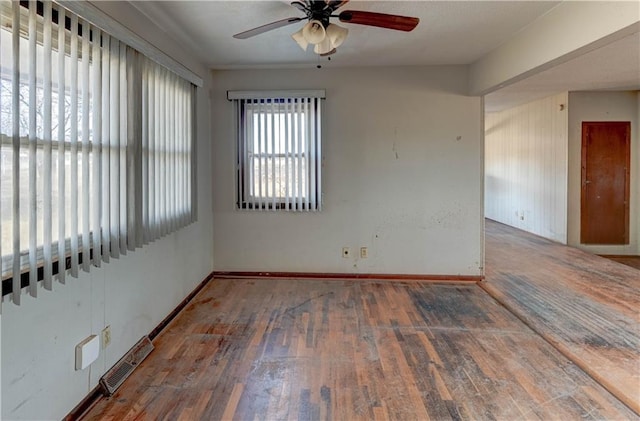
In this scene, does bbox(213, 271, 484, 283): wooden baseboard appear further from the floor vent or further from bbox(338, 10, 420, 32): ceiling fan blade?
bbox(338, 10, 420, 32): ceiling fan blade

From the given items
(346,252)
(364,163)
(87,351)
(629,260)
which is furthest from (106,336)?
(629,260)

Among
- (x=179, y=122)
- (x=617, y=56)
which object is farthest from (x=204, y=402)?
(x=617, y=56)

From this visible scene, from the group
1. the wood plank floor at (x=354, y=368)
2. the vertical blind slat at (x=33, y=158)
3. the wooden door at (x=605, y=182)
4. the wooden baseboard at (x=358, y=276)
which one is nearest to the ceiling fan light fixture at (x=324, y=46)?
the vertical blind slat at (x=33, y=158)

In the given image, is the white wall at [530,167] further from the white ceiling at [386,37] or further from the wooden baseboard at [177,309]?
the wooden baseboard at [177,309]

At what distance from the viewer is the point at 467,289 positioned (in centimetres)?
384

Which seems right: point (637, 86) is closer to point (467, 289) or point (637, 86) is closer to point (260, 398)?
point (467, 289)

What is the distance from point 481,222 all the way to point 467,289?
2.59 feet

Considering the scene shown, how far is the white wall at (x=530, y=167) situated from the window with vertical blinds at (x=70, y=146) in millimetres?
5987

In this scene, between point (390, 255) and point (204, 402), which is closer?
point (204, 402)

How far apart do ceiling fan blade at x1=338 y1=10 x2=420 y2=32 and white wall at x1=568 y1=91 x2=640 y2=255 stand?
4.95 metres

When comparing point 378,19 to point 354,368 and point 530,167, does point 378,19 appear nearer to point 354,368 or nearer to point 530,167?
point 354,368

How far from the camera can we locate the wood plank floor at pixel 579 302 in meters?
2.31

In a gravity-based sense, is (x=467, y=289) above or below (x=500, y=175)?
below

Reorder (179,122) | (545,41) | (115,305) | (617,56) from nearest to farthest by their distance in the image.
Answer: (115,305) < (545,41) < (179,122) < (617,56)
